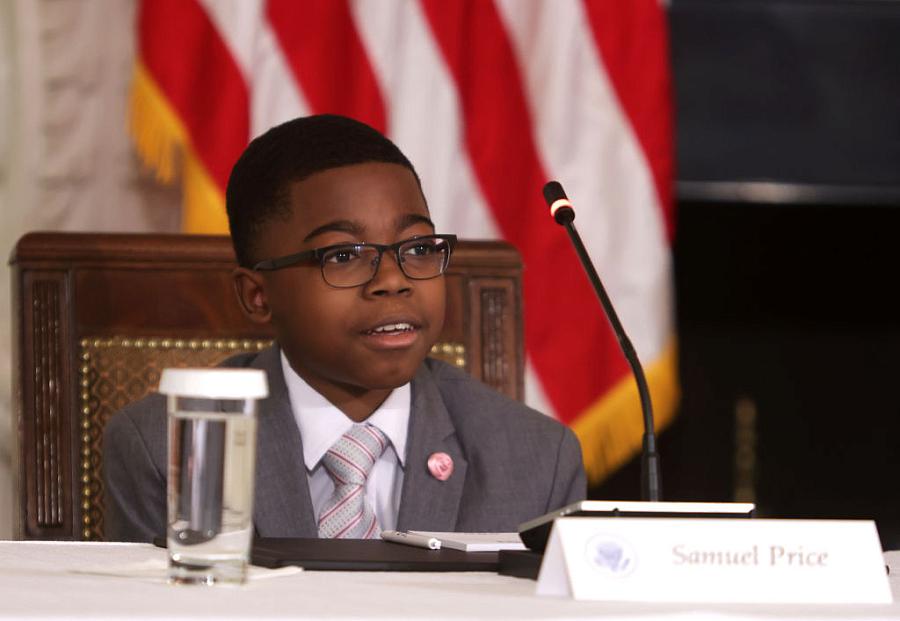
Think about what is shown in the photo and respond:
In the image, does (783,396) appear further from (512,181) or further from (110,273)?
(110,273)

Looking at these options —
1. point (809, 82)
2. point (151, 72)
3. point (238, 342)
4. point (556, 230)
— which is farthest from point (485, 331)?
point (809, 82)

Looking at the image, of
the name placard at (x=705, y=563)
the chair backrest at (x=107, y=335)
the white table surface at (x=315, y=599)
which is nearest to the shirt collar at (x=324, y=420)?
the chair backrest at (x=107, y=335)

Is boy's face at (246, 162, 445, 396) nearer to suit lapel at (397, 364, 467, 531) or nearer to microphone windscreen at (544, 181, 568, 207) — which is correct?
suit lapel at (397, 364, 467, 531)

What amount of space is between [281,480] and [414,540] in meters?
0.34

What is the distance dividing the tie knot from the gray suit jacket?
0.03 metres

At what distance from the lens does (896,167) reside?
7.93 feet

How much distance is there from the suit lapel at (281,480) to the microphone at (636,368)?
0.34 meters

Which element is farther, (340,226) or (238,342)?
(238,342)

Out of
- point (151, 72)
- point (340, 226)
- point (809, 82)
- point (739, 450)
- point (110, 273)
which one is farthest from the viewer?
point (739, 450)

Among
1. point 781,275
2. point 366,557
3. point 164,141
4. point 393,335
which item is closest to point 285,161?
point 393,335

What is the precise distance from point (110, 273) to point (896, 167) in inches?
55.7

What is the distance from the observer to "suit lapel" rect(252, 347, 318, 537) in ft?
4.25

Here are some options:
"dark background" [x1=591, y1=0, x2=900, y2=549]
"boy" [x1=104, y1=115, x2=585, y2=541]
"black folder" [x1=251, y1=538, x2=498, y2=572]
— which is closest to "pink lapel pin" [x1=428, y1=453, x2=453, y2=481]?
"boy" [x1=104, y1=115, x2=585, y2=541]

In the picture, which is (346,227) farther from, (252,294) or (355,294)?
(252,294)
